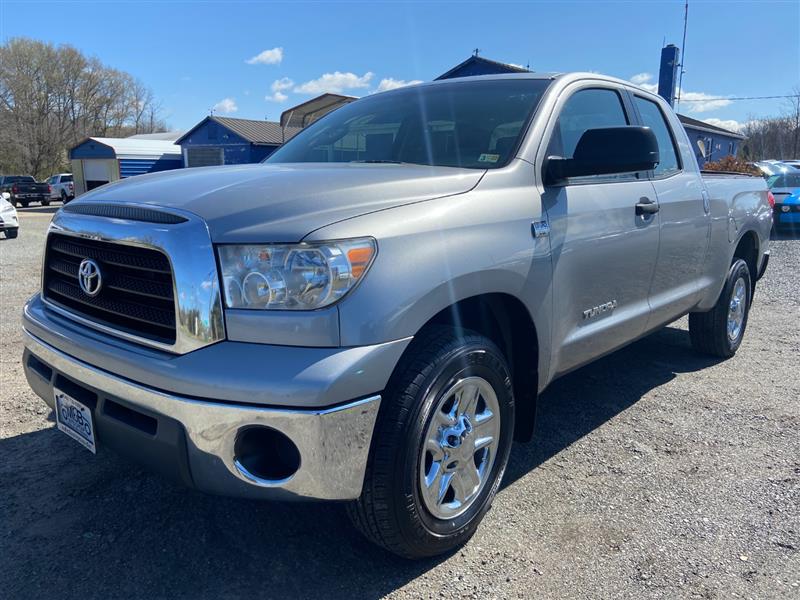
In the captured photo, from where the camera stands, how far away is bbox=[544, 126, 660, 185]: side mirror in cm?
275

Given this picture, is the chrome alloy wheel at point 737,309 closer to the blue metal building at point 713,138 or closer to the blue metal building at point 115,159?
the blue metal building at point 713,138

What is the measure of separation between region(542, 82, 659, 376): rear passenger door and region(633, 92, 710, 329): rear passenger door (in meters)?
0.15

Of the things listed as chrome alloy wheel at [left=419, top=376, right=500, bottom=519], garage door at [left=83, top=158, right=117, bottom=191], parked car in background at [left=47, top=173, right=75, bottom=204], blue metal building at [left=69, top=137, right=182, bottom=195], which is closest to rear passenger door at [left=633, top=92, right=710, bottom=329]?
chrome alloy wheel at [left=419, top=376, right=500, bottom=519]

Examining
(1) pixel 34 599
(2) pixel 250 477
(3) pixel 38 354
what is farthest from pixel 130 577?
(3) pixel 38 354

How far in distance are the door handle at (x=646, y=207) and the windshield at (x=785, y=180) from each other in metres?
14.1

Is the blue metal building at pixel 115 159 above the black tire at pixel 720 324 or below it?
above

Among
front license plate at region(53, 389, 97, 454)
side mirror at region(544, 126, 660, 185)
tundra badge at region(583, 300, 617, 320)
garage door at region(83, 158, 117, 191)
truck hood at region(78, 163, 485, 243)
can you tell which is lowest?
front license plate at region(53, 389, 97, 454)

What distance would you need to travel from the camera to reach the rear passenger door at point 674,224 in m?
3.72

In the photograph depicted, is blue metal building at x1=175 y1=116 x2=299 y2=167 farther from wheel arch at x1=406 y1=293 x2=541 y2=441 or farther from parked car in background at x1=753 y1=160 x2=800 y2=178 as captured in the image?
wheel arch at x1=406 y1=293 x2=541 y2=441

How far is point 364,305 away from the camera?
1.98 meters

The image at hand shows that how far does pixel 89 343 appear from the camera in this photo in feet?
7.47

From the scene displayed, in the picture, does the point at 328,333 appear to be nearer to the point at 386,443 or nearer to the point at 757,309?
the point at 386,443

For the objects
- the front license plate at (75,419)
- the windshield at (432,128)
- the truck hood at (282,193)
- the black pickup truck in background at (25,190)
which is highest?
the black pickup truck in background at (25,190)

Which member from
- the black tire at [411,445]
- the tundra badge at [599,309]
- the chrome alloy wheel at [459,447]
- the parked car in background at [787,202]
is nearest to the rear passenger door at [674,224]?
the tundra badge at [599,309]
